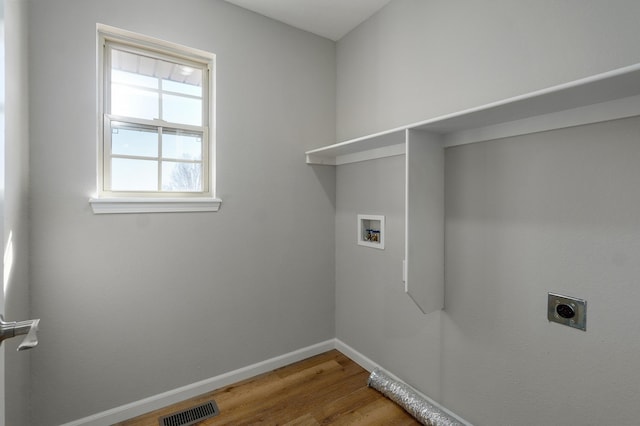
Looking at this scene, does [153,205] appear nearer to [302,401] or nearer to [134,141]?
[134,141]

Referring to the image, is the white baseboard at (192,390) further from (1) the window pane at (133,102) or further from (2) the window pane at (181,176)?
(1) the window pane at (133,102)

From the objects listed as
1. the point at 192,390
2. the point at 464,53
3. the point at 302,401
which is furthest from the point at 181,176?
the point at 464,53

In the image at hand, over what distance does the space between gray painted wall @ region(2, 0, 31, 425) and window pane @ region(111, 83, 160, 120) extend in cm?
41

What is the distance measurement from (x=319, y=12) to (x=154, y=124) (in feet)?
4.79

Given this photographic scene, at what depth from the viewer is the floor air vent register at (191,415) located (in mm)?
1855

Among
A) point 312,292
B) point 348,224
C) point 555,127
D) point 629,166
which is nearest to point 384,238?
point 348,224

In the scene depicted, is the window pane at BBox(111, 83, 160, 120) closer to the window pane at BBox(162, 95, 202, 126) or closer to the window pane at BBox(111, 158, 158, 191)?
the window pane at BBox(162, 95, 202, 126)

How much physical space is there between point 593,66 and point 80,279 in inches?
108

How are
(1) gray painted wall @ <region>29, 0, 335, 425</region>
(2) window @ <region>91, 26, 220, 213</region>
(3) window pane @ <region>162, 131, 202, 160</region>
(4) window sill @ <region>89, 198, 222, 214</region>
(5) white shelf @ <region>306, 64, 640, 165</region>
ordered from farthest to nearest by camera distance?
(3) window pane @ <region>162, 131, 202, 160</region>
(2) window @ <region>91, 26, 220, 213</region>
(4) window sill @ <region>89, 198, 222, 214</region>
(1) gray painted wall @ <region>29, 0, 335, 425</region>
(5) white shelf @ <region>306, 64, 640, 165</region>

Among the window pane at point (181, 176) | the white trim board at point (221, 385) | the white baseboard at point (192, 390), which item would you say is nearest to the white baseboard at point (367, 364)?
the white trim board at point (221, 385)

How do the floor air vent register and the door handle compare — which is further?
the floor air vent register

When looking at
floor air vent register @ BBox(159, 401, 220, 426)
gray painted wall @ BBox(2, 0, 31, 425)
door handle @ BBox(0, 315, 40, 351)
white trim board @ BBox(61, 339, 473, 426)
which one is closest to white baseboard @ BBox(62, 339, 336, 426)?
white trim board @ BBox(61, 339, 473, 426)

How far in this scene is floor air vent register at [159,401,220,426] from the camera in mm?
1855

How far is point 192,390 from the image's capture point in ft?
6.82
